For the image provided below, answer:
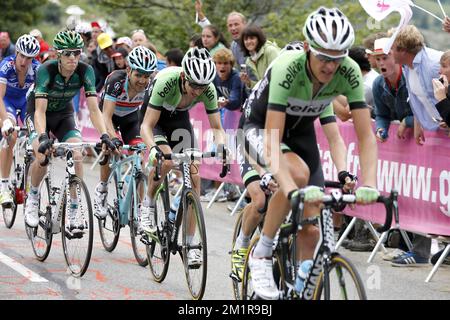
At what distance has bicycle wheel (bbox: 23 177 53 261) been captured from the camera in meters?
9.52

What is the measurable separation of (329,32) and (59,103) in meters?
4.90

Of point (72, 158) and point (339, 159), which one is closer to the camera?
point (339, 159)

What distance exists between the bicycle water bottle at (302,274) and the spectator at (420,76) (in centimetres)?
387

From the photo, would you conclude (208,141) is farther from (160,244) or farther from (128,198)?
(160,244)

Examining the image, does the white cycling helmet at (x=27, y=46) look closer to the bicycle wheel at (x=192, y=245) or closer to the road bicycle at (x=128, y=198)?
the road bicycle at (x=128, y=198)

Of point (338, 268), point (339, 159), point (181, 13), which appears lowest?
point (338, 268)

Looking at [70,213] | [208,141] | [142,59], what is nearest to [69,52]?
[142,59]

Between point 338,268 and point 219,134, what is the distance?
326cm

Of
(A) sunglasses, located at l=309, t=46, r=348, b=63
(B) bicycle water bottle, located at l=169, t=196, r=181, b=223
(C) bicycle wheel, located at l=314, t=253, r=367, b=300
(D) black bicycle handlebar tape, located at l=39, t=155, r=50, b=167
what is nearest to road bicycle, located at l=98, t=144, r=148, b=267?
(D) black bicycle handlebar tape, located at l=39, t=155, r=50, b=167

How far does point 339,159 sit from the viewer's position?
668cm

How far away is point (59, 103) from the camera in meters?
10.1
